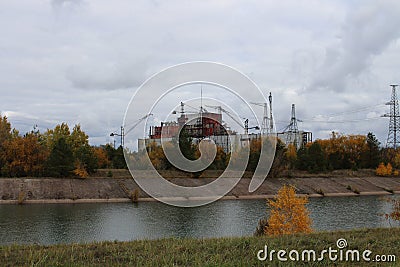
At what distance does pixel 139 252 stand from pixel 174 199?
35055mm

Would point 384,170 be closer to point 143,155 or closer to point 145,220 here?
point 143,155

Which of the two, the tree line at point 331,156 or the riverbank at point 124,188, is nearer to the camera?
the riverbank at point 124,188

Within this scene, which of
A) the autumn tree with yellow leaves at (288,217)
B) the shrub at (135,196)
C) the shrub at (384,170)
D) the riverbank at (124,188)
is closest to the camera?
the autumn tree with yellow leaves at (288,217)

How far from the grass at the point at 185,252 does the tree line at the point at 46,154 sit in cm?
4119

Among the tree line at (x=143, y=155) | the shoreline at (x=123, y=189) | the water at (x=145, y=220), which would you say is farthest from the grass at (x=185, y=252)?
the shoreline at (x=123, y=189)

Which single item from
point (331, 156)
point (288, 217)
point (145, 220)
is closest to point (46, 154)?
point (145, 220)

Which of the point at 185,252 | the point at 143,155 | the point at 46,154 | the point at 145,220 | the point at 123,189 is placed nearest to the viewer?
the point at 185,252

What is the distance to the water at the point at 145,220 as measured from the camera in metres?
25.2

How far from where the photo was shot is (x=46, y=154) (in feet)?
175

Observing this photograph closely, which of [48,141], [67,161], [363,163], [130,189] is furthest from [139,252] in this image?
[363,163]

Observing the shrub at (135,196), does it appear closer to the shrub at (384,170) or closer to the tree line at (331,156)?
the tree line at (331,156)

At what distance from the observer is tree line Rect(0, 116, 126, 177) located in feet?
164

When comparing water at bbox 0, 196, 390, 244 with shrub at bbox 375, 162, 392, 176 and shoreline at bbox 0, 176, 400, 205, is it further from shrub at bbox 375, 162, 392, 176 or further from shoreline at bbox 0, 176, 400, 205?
shrub at bbox 375, 162, 392, 176

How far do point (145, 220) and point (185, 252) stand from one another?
23.2 m
